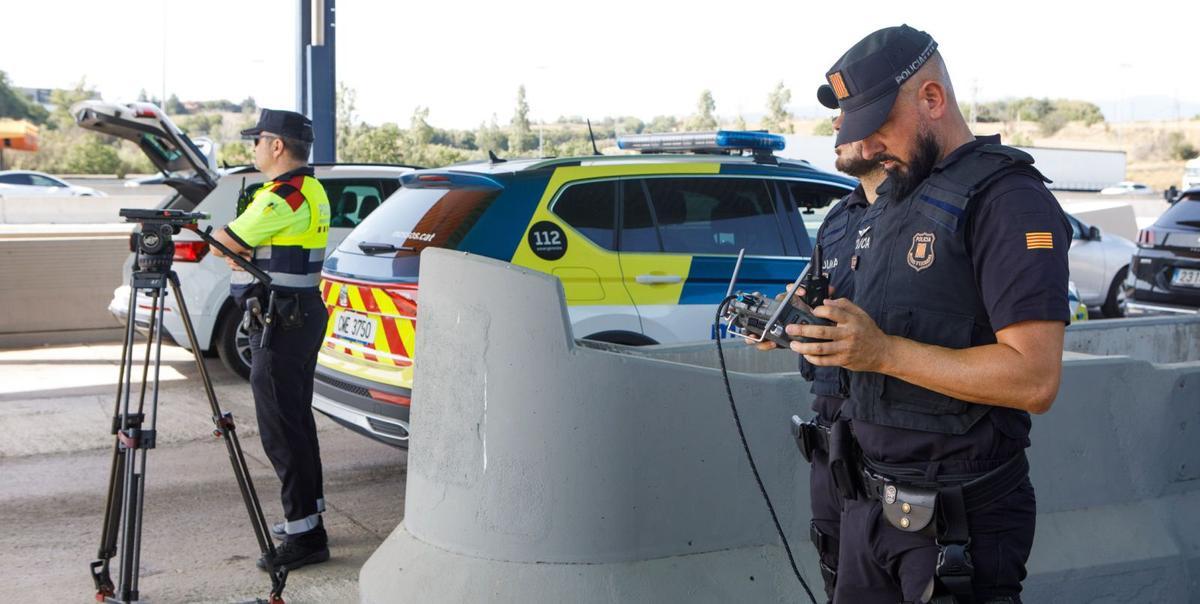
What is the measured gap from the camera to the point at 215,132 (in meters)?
90.4

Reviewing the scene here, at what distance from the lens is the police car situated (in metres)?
6.04

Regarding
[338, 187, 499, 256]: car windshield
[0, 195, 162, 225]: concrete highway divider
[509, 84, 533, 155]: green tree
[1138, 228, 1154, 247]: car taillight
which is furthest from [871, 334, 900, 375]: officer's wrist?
[509, 84, 533, 155]: green tree

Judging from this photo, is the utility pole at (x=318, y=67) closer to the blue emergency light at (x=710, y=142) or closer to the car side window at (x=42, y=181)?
the blue emergency light at (x=710, y=142)

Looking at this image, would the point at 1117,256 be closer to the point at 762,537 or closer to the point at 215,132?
the point at 762,537

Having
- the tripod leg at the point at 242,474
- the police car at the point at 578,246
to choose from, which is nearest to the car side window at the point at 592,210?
the police car at the point at 578,246

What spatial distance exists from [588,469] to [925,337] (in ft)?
4.16

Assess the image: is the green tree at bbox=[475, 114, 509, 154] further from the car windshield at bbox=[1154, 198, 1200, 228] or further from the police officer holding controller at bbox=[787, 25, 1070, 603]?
the police officer holding controller at bbox=[787, 25, 1070, 603]

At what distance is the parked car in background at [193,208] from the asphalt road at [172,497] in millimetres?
459

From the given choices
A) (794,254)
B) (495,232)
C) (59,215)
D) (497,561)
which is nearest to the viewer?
(497,561)

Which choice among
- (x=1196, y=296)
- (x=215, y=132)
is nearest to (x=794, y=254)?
(x=1196, y=296)

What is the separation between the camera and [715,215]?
6816 mm

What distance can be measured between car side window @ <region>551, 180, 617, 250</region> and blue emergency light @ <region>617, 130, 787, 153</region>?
3.15 feet

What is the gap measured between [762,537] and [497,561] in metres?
0.84

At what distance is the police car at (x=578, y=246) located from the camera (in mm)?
6043
